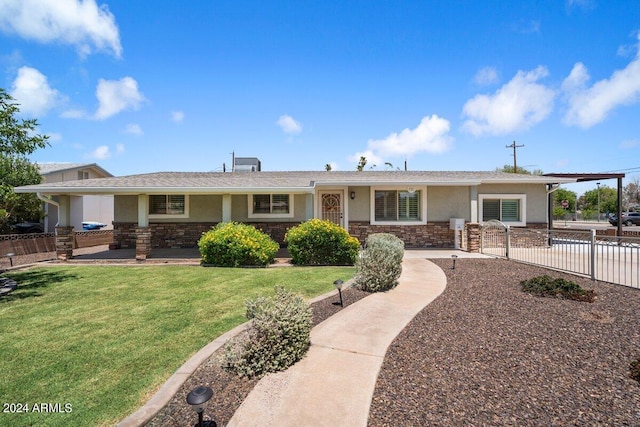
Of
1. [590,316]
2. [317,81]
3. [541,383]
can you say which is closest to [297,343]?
[541,383]

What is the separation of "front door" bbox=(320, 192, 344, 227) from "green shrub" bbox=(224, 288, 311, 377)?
33.1 feet

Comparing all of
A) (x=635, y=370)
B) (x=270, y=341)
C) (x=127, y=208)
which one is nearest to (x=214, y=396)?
(x=270, y=341)

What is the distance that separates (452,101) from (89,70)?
1487cm

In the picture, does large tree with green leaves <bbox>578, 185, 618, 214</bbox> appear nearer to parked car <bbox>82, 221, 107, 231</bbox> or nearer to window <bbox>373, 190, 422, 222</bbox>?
window <bbox>373, 190, 422, 222</bbox>

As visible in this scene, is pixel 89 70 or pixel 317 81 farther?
pixel 317 81

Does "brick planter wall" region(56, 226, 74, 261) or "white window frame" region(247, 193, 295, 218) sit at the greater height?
"white window frame" region(247, 193, 295, 218)

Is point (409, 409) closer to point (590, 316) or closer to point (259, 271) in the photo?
point (590, 316)

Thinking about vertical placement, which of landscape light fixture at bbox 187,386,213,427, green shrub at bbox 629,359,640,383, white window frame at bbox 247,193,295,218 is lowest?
green shrub at bbox 629,359,640,383

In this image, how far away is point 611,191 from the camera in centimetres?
5028

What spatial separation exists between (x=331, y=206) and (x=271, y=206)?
2715 millimetres

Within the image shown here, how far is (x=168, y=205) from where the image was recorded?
13086 mm

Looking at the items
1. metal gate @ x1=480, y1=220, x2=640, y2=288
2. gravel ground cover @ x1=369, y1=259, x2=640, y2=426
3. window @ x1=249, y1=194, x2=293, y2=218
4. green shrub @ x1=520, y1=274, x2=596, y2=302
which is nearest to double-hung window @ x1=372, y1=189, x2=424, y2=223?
metal gate @ x1=480, y1=220, x2=640, y2=288

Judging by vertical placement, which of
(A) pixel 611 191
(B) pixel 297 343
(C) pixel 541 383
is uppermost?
(A) pixel 611 191

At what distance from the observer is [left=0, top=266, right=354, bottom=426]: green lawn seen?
9.12 feet
